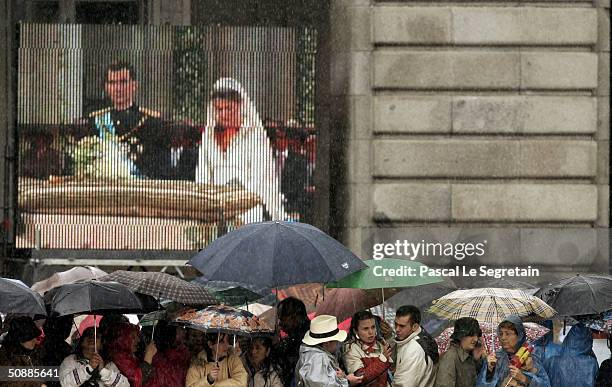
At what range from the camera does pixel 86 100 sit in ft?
62.5

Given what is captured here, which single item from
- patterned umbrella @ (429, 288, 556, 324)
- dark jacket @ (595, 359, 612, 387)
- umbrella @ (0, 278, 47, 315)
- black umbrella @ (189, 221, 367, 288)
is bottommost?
dark jacket @ (595, 359, 612, 387)

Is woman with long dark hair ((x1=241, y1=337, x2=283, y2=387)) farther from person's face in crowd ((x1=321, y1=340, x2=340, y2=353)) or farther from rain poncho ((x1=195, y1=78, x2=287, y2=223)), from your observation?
rain poncho ((x1=195, y1=78, x2=287, y2=223))

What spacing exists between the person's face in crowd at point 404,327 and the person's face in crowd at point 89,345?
96.4 inches

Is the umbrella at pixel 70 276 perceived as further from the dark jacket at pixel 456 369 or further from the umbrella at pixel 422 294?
the dark jacket at pixel 456 369

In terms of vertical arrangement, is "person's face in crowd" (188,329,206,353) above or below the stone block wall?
below

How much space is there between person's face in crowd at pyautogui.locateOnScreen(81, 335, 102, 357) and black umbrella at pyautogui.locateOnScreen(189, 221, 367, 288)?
3.28 feet

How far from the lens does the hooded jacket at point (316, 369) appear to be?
37.1 feet

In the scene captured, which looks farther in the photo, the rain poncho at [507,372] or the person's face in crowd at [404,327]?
the person's face in crowd at [404,327]

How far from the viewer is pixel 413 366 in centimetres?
1215

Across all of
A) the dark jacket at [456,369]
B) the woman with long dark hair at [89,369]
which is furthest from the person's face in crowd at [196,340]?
the dark jacket at [456,369]

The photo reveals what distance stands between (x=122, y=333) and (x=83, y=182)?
7462 millimetres

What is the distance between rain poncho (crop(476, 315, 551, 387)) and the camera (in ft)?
39.6

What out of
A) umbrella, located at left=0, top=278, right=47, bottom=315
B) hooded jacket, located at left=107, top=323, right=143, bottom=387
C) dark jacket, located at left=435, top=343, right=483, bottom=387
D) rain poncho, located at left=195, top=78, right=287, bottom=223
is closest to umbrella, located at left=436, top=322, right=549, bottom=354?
dark jacket, located at left=435, top=343, right=483, bottom=387

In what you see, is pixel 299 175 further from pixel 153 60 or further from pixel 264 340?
pixel 264 340
